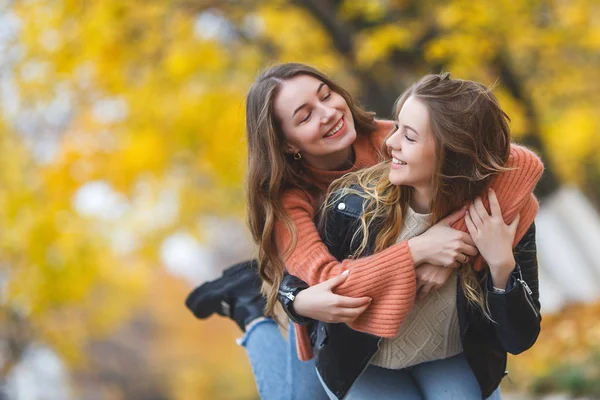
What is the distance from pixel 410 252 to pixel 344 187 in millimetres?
313

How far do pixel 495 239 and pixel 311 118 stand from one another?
2.28 ft

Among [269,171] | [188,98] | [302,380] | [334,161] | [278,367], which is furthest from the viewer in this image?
[188,98]

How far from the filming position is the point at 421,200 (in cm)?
248

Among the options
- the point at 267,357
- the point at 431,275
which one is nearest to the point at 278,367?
the point at 267,357

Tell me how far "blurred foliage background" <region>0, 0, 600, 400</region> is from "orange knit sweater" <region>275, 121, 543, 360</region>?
2406 millimetres

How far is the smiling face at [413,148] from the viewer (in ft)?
7.66

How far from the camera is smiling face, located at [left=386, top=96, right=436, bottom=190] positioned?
7.66 feet

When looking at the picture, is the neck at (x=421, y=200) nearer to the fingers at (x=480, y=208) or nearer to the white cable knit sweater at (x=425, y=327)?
the white cable knit sweater at (x=425, y=327)

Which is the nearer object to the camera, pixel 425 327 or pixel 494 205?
pixel 494 205

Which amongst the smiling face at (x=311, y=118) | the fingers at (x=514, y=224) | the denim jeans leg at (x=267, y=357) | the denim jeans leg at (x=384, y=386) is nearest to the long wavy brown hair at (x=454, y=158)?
the fingers at (x=514, y=224)

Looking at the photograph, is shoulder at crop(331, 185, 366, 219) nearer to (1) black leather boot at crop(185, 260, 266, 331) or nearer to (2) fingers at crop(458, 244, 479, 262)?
(2) fingers at crop(458, 244, 479, 262)

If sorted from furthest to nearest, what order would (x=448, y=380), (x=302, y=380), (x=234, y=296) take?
(x=234, y=296) → (x=302, y=380) → (x=448, y=380)

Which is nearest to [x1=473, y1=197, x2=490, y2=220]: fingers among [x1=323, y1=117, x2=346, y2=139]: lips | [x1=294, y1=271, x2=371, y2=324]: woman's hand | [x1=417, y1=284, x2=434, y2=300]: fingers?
[x1=417, y1=284, x2=434, y2=300]: fingers

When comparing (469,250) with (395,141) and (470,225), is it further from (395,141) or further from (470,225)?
(395,141)
